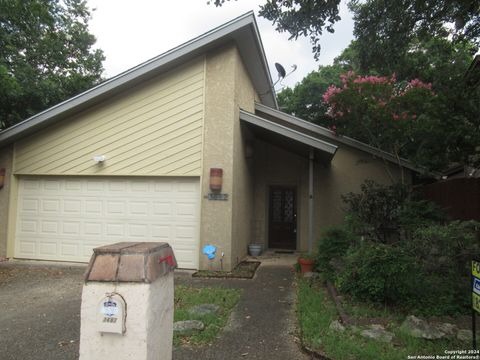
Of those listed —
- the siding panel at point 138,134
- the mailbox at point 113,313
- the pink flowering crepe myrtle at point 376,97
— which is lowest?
the mailbox at point 113,313

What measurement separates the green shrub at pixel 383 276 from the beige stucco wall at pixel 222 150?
332cm

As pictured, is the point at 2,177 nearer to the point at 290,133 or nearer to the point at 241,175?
the point at 241,175

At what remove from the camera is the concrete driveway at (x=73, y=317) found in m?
4.11

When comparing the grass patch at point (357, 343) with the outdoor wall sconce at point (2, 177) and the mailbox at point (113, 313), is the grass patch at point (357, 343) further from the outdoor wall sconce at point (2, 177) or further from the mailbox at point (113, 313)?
the outdoor wall sconce at point (2, 177)

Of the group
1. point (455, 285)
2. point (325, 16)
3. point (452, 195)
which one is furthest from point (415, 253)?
point (325, 16)

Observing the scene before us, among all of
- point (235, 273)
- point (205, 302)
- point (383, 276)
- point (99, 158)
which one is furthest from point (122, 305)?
point (99, 158)

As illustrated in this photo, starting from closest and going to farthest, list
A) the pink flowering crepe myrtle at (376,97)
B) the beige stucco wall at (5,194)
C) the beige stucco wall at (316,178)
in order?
the beige stucco wall at (5,194) → the pink flowering crepe myrtle at (376,97) → the beige stucco wall at (316,178)

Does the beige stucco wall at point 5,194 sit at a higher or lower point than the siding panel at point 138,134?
lower

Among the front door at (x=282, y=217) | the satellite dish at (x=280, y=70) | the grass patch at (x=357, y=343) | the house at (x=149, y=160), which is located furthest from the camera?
the satellite dish at (x=280, y=70)

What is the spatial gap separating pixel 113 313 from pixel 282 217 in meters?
9.98

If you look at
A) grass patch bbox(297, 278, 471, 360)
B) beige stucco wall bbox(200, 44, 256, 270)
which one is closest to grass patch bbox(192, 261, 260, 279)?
beige stucco wall bbox(200, 44, 256, 270)

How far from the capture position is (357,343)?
161 inches

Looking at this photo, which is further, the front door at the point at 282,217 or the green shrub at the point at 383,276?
the front door at the point at 282,217

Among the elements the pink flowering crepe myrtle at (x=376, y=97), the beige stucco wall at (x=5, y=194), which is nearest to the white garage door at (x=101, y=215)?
the beige stucco wall at (x=5, y=194)
